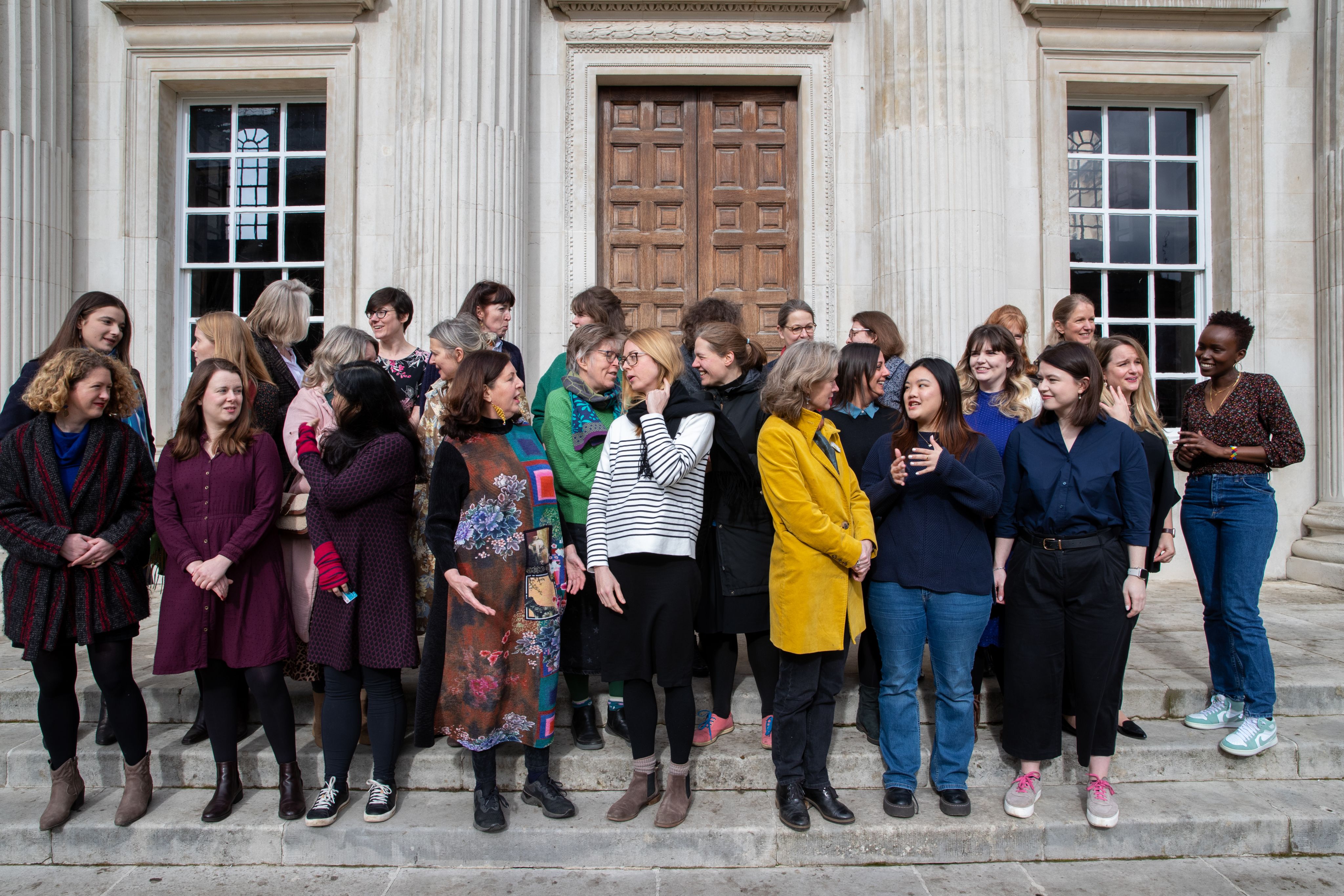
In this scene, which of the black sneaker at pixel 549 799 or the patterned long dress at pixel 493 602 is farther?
the black sneaker at pixel 549 799

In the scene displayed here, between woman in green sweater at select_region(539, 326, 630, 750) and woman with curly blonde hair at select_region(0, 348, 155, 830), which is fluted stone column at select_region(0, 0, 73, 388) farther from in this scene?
woman in green sweater at select_region(539, 326, 630, 750)

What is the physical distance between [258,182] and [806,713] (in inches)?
282

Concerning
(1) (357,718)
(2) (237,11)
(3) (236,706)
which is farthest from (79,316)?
(2) (237,11)

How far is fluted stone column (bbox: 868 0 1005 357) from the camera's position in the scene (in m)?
7.06

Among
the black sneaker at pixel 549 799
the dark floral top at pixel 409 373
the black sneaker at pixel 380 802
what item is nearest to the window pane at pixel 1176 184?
the dark floral top at pixel 409 373

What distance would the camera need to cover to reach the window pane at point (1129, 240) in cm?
806

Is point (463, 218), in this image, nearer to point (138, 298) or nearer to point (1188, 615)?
point (138, 298)

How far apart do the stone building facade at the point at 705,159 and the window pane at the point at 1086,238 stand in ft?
0.08

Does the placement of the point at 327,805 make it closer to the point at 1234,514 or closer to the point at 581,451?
the point at 581,451

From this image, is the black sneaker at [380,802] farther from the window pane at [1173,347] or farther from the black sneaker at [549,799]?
the window pane at [1173,347]

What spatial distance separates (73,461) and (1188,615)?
6873 millimetres

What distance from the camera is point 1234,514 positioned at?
4023mm

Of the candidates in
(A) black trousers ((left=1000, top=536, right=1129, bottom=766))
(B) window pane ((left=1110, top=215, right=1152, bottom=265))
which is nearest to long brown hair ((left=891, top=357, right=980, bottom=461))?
(A) black trousers ((left=1000, top=536, right=1129, bottom=766))

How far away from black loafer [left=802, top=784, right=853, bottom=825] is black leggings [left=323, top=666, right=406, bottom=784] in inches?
67.6
